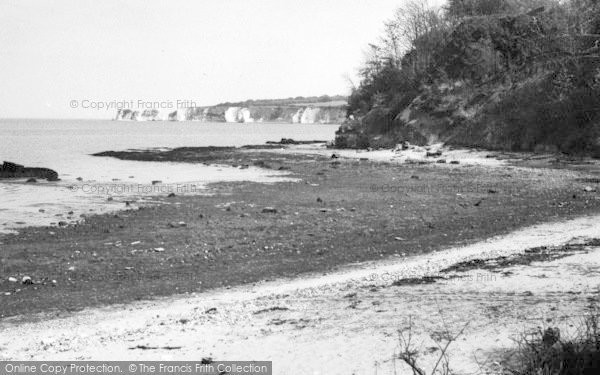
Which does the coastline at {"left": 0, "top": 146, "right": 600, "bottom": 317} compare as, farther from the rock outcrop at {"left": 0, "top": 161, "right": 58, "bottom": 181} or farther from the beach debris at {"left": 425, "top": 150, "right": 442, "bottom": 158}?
the beach debris at {"left": 425, "top": 150, "right": 442, "bottom": 158}

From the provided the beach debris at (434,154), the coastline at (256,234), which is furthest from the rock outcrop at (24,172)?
the beach debris at (434,154)

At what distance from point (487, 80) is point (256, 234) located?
1519 inches

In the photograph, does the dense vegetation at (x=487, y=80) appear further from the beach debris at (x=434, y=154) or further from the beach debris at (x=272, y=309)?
the beach debris at (x=272, y=309)

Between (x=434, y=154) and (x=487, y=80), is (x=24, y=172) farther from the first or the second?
(x=487, y=80)

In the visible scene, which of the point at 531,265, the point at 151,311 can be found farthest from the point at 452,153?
the point at 151,311

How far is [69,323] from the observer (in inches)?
338

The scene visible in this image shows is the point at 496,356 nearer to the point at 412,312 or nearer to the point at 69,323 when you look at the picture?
the point at 412,312

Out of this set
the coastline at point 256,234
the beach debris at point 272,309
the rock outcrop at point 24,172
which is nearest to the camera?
the beach debris at point 272,309

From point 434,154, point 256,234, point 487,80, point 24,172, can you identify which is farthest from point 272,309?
point 487,80

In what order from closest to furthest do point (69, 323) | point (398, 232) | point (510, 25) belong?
point (69, 323), point (398, 232), point (510, 25)

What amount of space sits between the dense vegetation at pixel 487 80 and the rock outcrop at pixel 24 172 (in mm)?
26178

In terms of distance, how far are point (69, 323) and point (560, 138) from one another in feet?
116

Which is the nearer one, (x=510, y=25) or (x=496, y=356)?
(x=496, y=356)

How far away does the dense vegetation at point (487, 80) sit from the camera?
39312 mm
